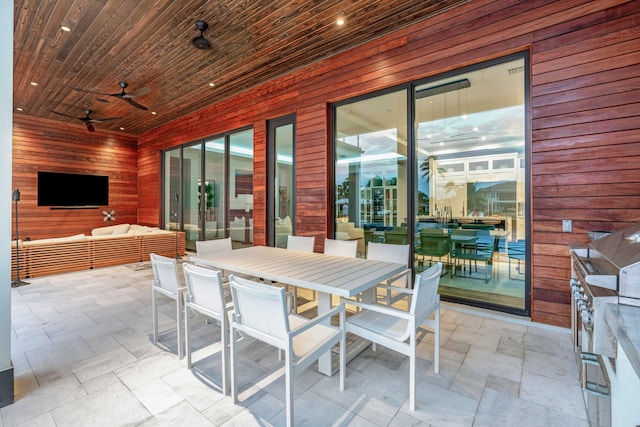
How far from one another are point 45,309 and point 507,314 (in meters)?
5.46

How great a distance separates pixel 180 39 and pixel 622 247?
16.1 ft

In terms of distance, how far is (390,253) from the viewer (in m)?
3.05

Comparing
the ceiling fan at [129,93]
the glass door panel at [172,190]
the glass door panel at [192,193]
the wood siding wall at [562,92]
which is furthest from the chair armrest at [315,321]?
the glass door panel at [172,190]

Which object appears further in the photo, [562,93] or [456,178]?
[456,178]

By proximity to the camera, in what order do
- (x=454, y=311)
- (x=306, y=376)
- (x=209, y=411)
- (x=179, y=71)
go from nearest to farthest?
1. (x=209, y=411)
2. (x=306, y=376)
3. (x=454, y=311)
4. (x=179, y=71)

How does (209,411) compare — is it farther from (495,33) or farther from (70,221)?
(70,221)

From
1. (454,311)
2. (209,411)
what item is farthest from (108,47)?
(454,311)

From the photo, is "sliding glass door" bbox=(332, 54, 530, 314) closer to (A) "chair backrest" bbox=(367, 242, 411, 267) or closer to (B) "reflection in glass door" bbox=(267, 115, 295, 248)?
(A) "chair backrest" bbox=(367, 242, 411, 267)

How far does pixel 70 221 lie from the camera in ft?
25.4

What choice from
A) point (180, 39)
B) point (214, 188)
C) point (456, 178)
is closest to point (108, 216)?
point (214, 188)

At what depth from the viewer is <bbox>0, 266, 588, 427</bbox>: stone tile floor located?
5.68 feet

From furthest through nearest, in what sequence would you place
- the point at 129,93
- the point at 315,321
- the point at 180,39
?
the point at 129,93 → the point at 180,39 → the point at 315,321

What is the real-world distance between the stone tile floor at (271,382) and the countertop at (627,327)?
3.28 feet

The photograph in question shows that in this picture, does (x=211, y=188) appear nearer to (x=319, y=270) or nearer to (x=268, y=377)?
(x=319, y=270)
